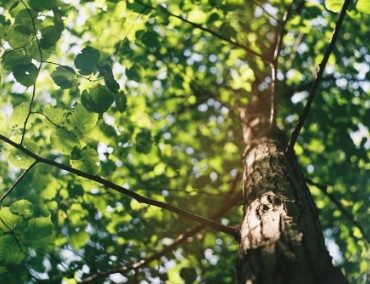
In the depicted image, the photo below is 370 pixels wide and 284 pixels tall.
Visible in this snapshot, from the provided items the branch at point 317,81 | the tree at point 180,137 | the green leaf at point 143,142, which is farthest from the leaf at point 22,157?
the green leaf at point 143,142

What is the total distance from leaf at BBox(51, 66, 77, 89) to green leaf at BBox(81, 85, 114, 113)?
3.6 inches

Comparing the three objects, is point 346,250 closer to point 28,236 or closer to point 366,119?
point 366,119

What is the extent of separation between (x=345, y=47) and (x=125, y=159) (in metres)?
2.67

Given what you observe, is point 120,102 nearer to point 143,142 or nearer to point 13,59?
point 13,59

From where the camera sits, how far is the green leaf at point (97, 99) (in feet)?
5.84

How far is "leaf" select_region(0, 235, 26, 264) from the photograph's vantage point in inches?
73.0

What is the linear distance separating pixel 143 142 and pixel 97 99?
83.6 inches

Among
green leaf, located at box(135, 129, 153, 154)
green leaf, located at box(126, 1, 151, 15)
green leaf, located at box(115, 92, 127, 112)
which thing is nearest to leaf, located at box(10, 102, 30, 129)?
green leaf, located at box(115, 92, 127, 112)

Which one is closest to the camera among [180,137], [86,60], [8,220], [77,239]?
[86,60]

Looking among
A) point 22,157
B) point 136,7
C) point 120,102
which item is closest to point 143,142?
point 120,102

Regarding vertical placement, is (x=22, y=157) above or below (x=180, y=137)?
below

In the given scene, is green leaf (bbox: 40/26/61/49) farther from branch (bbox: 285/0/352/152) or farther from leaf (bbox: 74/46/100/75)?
branch (bbox: 285/0/352/152)

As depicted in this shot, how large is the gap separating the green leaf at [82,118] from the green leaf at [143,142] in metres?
2.02

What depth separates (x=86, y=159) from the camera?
1.86m
